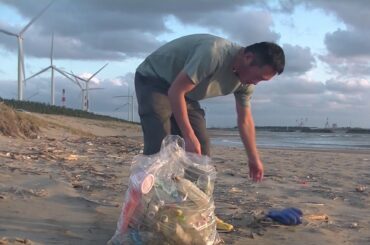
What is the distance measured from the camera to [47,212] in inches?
173

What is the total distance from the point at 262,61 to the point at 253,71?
13cm

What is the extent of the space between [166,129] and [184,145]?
14.0 inches

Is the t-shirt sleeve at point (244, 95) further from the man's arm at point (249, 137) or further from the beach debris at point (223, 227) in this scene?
the beach debris at point (223, 227)

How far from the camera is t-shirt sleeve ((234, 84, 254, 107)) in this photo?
167 inches

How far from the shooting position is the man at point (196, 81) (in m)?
3.62

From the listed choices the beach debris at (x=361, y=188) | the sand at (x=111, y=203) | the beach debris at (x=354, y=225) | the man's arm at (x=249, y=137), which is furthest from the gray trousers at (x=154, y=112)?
the beach debris at (x=361, y=188)

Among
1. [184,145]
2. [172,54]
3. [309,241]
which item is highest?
[172,54]

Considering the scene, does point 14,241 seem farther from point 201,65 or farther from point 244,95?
point 244,95

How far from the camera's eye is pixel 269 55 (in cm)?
356

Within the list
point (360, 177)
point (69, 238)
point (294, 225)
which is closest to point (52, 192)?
point (69, 238)

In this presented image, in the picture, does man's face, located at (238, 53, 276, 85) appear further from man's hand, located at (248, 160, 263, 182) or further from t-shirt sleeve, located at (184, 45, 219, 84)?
man's hand, located at (248, 160, 263, 182)

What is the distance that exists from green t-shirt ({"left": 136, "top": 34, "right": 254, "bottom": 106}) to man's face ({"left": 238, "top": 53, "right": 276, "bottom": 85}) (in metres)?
0.12

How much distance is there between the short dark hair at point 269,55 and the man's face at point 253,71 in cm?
3

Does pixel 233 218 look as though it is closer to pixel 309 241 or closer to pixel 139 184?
pixel 309 241
